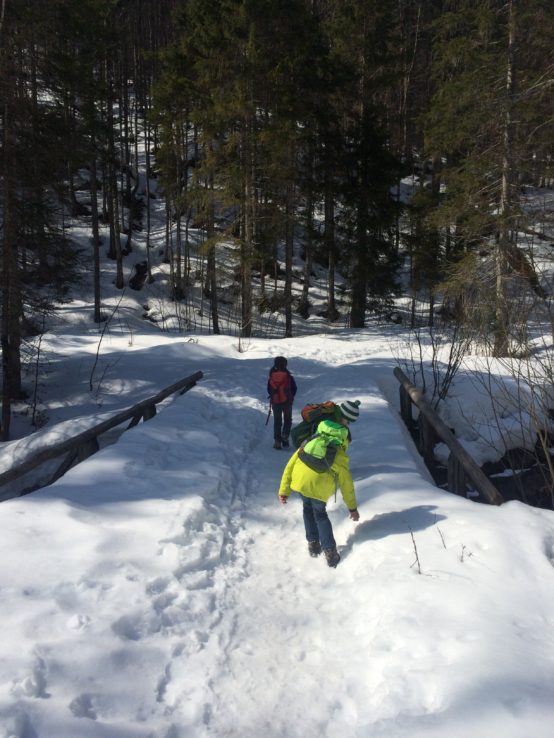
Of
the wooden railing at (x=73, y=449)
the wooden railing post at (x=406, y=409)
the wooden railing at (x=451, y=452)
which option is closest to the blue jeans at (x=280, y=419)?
the wooden railing at (x=451, y=452)

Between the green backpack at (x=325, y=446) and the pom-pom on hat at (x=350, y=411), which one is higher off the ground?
the pom-pom on hat at (x=350, y=411)

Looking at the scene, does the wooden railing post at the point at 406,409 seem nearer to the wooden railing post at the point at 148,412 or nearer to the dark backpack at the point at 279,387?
the dark backpack at the point at 279,387

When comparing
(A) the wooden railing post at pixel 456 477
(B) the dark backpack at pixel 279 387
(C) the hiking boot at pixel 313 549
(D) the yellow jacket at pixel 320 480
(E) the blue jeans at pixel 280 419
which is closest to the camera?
(D) the yellow jacket at pixel 320 480

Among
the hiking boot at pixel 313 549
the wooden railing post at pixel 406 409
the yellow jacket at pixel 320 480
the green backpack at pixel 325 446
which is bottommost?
the wooden railing post at pixel 406 409

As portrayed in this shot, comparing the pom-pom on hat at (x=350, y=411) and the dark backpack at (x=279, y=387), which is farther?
the dark backpack at (x=279, y=387)

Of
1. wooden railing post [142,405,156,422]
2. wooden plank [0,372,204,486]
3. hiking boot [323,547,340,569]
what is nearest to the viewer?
hiking boot [323,547,340,569]

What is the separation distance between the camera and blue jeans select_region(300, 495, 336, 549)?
15.5ft

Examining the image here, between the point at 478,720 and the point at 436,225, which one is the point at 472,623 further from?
the point at 436,225

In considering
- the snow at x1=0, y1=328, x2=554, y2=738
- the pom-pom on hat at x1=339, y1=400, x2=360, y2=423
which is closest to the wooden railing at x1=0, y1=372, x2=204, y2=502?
the snow at x1=0, y1=328, x2=554, y2=738

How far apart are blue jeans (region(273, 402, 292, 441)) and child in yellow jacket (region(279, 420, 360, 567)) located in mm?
3282

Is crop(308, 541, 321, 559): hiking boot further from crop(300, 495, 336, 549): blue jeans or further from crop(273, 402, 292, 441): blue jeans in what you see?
crop(273, 402, 292, 441): blue jeans

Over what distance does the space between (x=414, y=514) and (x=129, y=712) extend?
10.6 feet

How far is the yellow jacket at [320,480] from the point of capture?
4.81m

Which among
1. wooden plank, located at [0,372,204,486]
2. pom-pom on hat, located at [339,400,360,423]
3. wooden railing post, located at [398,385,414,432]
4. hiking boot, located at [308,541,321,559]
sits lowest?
wooden railing post, located at [398,385,414,432]
